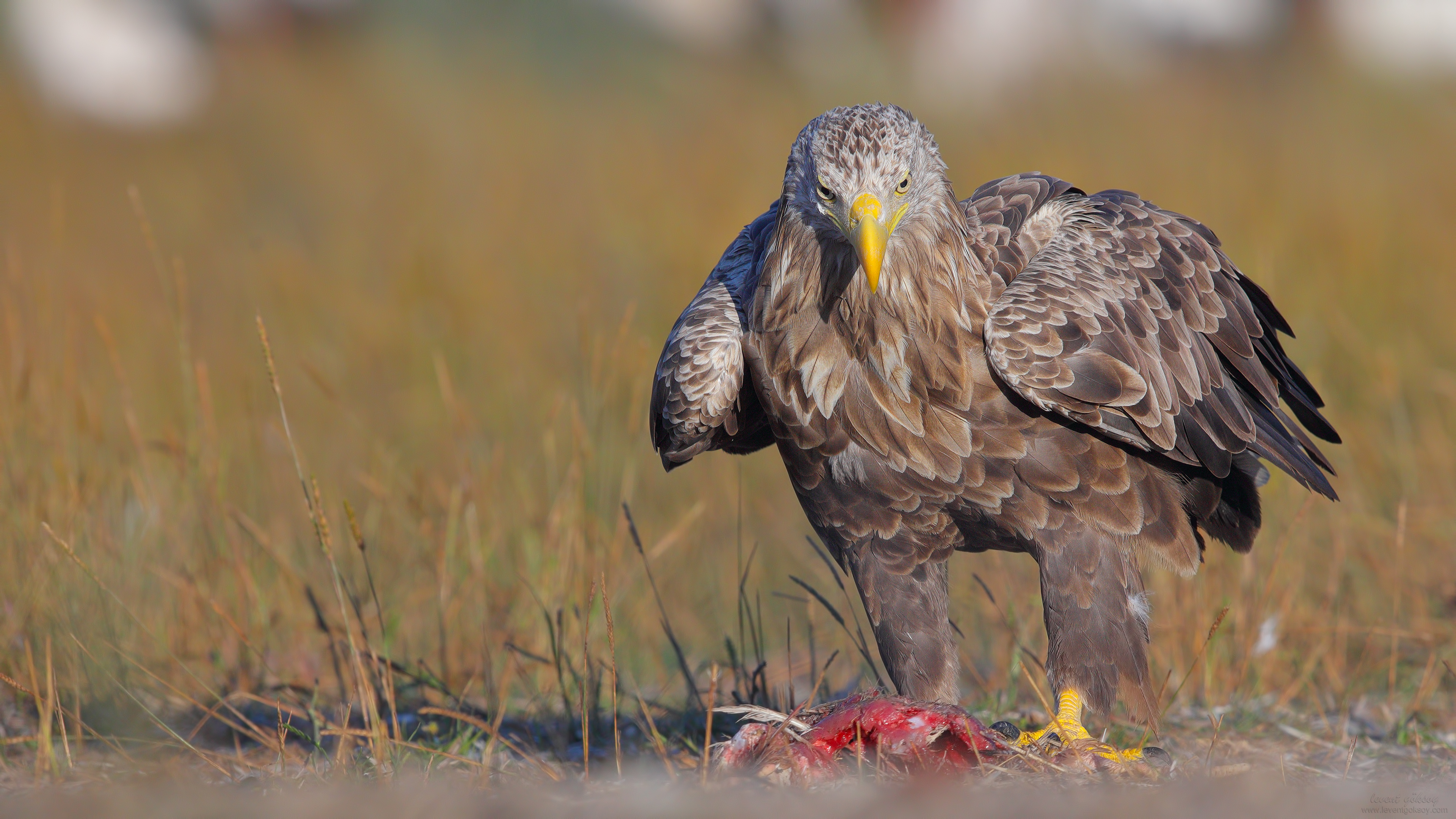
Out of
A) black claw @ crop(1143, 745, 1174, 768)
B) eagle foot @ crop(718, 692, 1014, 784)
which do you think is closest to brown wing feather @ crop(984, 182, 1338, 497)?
black claw @ crop(1143, 745, 1174, 768)

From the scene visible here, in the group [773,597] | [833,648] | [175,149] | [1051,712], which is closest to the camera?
[1051,712]

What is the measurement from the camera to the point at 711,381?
353 cm

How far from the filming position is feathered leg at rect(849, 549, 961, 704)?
3.66m

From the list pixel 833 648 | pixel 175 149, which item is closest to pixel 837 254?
pixel 833 648

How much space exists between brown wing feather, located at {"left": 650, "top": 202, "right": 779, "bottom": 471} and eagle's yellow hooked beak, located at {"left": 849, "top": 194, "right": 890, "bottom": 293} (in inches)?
23.7

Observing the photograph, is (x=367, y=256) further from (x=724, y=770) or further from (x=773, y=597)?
(x=724, y=770)

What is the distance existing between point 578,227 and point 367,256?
157cm

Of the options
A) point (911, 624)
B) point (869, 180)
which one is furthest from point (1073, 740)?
point (869, 180)

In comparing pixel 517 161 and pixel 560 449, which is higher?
pixel 517 161

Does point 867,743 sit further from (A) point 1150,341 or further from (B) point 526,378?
(B) point 526,378

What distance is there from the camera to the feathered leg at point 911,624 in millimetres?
3664

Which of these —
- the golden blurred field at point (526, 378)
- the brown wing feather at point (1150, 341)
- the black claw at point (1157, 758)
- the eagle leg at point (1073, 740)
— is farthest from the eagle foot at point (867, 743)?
the brown wing feather at point (1150, 341)

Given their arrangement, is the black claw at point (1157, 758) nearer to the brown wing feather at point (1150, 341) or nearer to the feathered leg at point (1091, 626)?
the feathered leg at point (1091, 626)

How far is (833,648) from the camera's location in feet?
17.6
